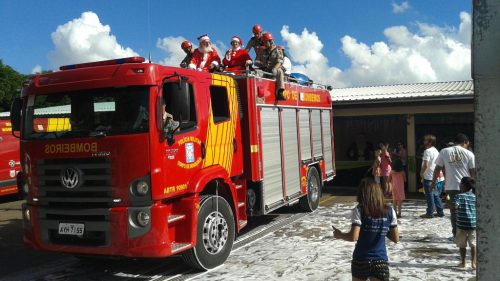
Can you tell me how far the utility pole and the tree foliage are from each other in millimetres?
45939

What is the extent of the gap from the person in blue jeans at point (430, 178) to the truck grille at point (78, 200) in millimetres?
6200

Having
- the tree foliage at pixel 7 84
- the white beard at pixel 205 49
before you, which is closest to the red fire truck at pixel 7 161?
the white beard at pixel 205 49

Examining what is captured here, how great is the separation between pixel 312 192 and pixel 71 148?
627 cm

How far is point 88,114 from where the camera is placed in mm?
5680

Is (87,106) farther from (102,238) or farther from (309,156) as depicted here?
(309,156)

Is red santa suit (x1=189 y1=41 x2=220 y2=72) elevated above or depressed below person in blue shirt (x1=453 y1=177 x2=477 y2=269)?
above

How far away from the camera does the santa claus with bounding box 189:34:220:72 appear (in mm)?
8875

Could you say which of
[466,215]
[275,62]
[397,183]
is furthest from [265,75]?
[466,215]

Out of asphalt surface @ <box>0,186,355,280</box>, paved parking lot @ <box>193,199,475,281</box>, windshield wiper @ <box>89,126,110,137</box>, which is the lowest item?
asphalt surface @ <box>0,186,355,280</box>

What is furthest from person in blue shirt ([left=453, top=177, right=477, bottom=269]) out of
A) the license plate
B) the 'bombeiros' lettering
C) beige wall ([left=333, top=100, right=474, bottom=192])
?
beige wall ([left=333, top=100, right=474, bottom=192])

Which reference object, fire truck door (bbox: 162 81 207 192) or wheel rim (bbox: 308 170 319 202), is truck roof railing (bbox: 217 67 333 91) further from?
wheel rim (bbox: 308 170 319 202)

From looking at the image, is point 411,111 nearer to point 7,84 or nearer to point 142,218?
point 142,218

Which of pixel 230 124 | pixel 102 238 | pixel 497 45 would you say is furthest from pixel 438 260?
pixel 497 45

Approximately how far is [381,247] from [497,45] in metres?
2.07
